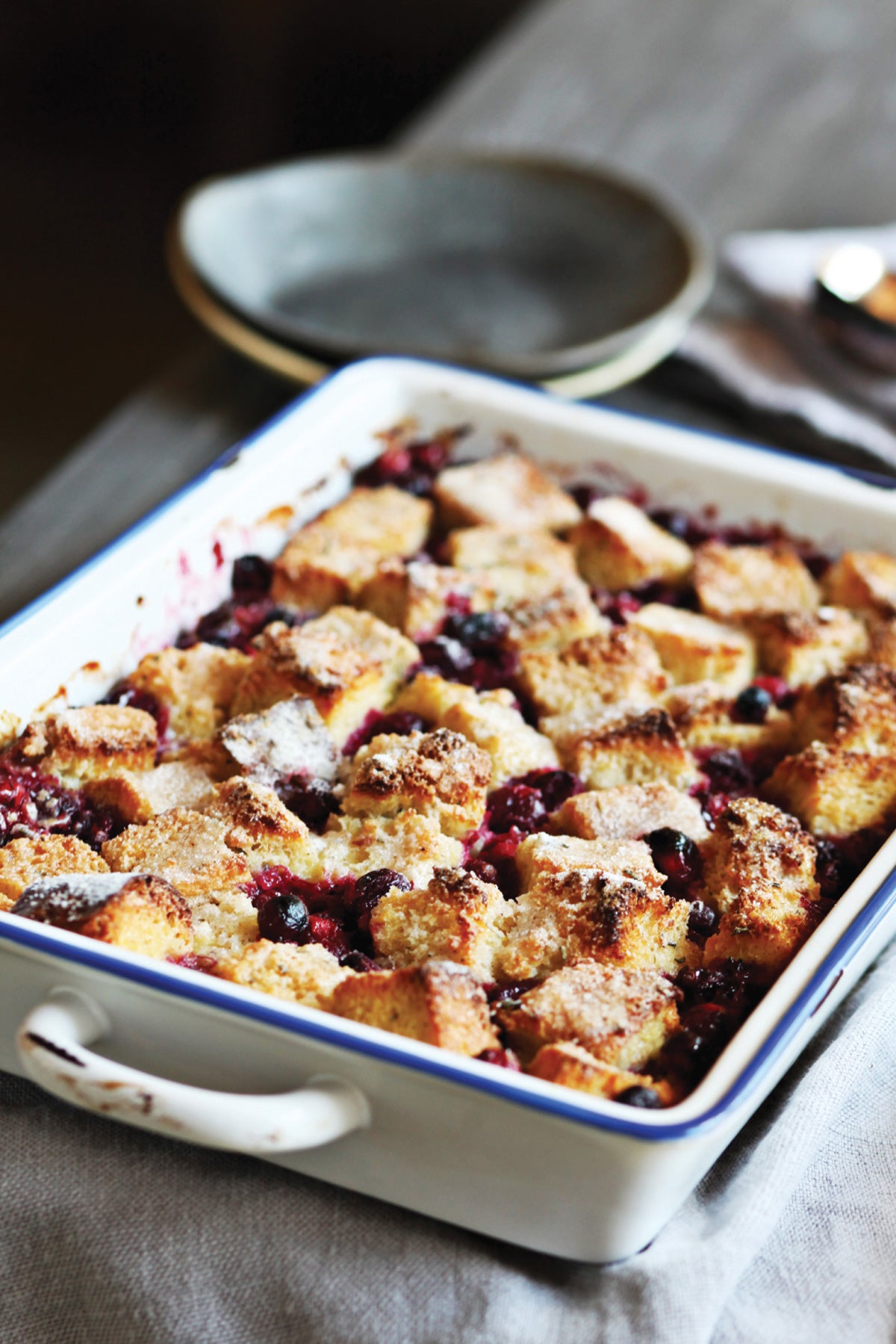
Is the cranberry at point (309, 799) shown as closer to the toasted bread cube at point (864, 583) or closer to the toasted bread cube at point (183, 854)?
the toasted bread cube at point (183, 854)

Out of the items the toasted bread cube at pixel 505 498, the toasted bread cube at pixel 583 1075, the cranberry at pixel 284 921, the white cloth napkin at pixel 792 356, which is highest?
the cranberry at pixel 284 921

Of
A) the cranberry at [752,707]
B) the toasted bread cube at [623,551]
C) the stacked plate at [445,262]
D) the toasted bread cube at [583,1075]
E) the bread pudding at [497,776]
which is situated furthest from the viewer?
the stacked plate at [445,262]

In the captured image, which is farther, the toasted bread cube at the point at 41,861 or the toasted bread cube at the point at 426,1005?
the toasted bread cube at the point at 41,861

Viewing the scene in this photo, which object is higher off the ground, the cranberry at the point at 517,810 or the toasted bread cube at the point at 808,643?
the cranberry at the point at 517,810

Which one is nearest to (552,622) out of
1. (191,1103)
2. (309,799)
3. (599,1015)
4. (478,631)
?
(478,631)

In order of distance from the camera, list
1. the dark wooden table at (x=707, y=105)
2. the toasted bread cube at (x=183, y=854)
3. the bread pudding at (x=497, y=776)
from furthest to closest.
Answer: the dark wooden table at (x=707, y=105)
the toasted bread cube at (x=183, y=854)
the bread pudding at (x=497, y=776)

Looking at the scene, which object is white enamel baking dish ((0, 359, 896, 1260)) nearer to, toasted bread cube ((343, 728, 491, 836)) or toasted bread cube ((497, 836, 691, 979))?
toasted bread cube ((497, 836, 691, 979))

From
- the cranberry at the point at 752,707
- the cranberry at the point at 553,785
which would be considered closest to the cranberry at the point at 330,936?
the cranberry at the point at 553,785

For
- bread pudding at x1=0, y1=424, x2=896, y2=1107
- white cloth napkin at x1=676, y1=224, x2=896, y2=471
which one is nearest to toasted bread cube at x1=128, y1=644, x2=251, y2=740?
bread pudding at x1=0, y1=424, x2=896, y2=1107
